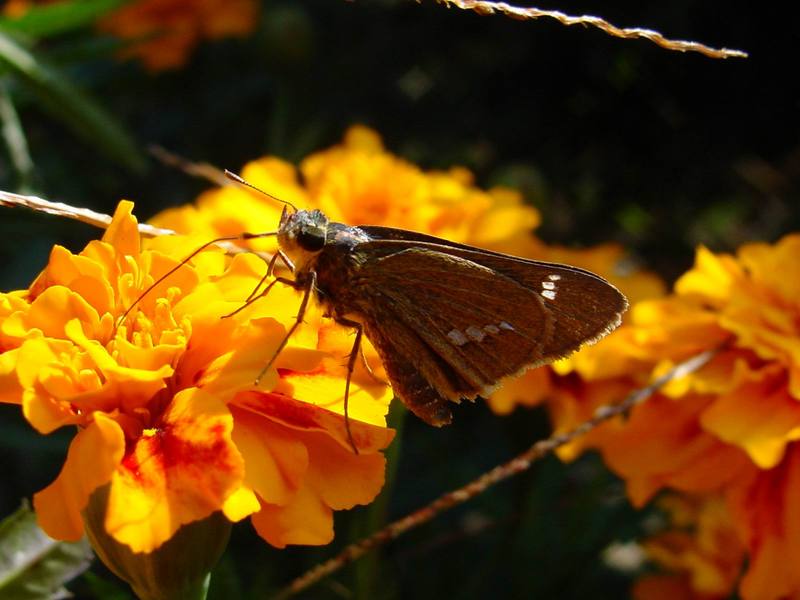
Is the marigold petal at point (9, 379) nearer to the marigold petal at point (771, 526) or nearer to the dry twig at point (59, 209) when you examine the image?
the dry twig at point (59, 209)

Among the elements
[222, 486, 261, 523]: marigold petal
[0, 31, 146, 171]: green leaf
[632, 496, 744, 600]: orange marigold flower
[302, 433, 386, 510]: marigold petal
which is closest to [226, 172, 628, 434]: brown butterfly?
[302, 433, 386, 510]: marigold petal

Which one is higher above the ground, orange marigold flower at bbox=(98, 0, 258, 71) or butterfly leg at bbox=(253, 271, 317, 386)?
orange marigold flower at bbox=(98, 0, 258, 71)

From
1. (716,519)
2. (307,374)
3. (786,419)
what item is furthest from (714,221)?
(307,374)

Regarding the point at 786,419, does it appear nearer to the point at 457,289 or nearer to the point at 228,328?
the point at 457,289

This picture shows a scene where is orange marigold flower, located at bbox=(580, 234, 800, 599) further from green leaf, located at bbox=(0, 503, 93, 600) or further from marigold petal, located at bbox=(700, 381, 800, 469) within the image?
green leaf, located at bbox=(0, 503, 93, 600)

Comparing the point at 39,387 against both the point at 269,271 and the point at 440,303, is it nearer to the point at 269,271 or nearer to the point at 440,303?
the point at 269,271

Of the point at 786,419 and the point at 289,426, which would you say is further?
the point at 786,419

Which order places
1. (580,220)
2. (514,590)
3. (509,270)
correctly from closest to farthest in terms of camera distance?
(509,270), (514,590), (580,220)
